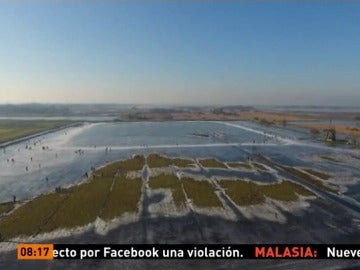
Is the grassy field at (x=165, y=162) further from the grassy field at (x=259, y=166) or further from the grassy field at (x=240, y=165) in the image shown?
the grassy field at (x=259, y=166)

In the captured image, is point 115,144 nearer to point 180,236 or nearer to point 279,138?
point 279,138

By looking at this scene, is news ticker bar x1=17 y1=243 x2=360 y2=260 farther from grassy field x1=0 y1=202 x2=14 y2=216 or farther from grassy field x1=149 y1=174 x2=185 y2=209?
grassy field x1=149 y1=174 x2=185 y2=209

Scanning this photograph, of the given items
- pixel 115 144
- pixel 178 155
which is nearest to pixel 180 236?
pixel 178 155

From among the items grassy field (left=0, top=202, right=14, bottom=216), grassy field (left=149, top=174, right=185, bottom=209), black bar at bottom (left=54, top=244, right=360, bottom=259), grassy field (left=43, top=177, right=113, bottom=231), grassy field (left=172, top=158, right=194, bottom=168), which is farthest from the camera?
grassy field (left=172, top=158, right=194, bottom=168)

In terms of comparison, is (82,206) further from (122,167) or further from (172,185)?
(122,167)

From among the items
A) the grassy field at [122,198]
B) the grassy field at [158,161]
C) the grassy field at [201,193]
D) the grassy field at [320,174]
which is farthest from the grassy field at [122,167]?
the grassy field at [320,174]

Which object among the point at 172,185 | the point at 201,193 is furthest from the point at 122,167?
the point at 201,193

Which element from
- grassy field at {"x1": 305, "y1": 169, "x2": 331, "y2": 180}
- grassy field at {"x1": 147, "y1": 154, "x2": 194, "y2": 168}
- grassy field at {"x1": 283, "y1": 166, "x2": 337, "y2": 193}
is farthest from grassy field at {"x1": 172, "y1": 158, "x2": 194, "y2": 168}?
grassy field at {"x1": 305, "y1": 169, "x2": 331, "y2": 180}
